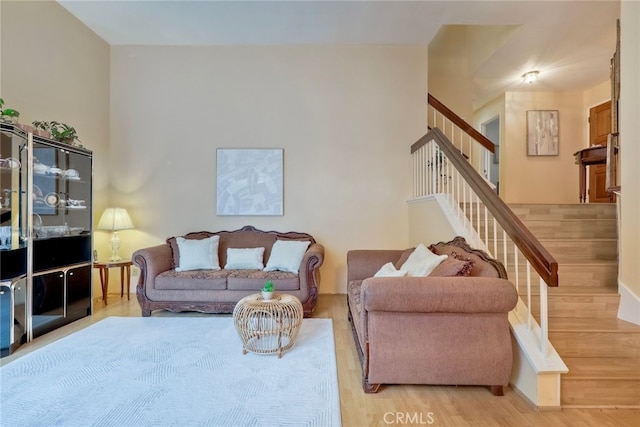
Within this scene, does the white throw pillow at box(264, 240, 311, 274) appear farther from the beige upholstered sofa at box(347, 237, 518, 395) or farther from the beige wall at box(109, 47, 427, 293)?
the beige upholstered sofa at box(347, 237, 518, 395)

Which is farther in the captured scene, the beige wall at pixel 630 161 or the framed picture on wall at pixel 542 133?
the framed picture on wall at pixel 542 133

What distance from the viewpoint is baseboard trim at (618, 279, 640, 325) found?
230 cm

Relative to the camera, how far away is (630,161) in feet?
8.11

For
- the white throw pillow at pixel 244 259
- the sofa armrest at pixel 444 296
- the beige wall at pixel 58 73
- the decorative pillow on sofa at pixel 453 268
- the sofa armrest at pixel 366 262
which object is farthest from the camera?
the white throw pillow at pixel 244 259

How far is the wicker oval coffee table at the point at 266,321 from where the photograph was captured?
2.42 metres

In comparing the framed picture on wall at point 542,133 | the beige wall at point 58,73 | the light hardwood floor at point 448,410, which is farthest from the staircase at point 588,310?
the beige wall at point 58,73

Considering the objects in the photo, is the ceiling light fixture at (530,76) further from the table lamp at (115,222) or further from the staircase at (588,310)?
the table lamp at (115,222)

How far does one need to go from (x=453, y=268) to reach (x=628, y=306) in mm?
1451

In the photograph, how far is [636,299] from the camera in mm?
2318

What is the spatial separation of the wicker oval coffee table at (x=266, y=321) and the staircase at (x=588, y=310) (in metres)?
1.78

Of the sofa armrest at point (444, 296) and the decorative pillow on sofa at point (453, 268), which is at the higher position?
the decorative pillow on sofa at point (453, 268)

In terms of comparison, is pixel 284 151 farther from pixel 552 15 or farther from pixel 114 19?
pixel 552 15

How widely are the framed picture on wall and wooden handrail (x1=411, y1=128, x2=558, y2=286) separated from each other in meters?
3.77

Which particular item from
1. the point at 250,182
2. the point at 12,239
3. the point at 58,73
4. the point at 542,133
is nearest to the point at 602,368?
the point at 250,182
